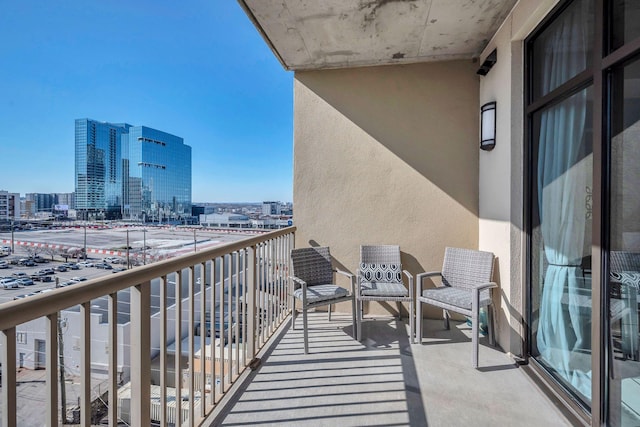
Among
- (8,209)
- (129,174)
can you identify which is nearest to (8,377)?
(8,209)

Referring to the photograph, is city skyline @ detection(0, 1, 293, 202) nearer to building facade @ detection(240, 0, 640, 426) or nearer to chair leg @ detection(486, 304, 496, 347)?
building facade @ detection(240, 0, 640, 426)

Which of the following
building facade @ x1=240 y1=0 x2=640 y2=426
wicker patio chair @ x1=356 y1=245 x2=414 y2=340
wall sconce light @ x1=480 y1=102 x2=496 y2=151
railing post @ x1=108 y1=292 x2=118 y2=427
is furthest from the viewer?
wicker patio chair @ x1=356 y1=245 x2=414 y2=340

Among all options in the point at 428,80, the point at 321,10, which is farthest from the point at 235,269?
the point at 428,80

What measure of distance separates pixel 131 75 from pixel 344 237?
15.6m

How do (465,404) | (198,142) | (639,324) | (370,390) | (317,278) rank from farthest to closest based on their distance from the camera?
(198,142)
(317,278)
(370,390)
(465,404)
(639,324)

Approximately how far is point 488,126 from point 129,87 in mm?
18527

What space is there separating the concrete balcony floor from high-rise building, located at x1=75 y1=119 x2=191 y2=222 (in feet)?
16.3

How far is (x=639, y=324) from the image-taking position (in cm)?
138

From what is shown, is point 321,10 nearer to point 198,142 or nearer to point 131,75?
point 131,75

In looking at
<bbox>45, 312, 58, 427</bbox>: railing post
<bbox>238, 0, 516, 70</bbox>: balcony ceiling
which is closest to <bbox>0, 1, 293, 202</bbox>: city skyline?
<bbox>238, 0, 516, 70</bbox>: balcony ceiling

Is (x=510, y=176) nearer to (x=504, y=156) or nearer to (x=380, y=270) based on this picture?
(x=504, y=156)

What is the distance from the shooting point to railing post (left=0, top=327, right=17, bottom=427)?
2.43 feet

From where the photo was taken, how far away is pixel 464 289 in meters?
2.95

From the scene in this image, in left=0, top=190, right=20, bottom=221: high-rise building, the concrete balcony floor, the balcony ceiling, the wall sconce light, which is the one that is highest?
the balcony ceiling
